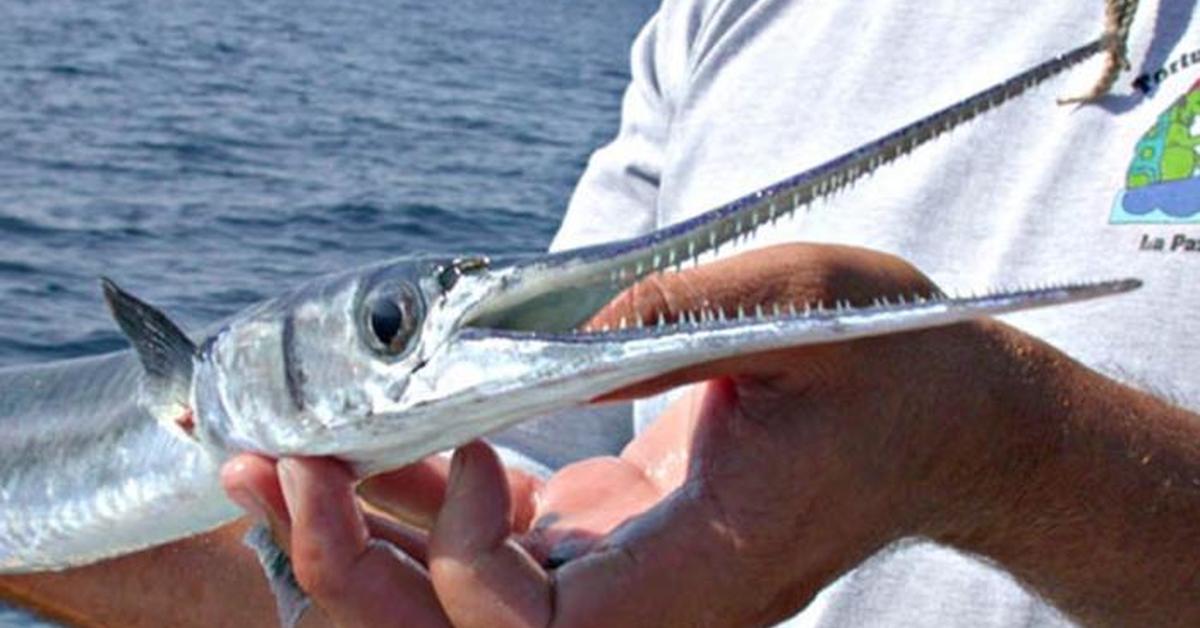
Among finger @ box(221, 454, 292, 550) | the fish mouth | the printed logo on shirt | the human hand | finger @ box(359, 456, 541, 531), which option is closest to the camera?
the fish mouth

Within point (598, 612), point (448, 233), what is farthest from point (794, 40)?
point (448, 233)

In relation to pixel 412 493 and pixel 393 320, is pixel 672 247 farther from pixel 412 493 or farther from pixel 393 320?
pixel 412 493

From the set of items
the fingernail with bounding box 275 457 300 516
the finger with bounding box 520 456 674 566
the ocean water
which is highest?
the fingernail with bounding box 275 457 300 516

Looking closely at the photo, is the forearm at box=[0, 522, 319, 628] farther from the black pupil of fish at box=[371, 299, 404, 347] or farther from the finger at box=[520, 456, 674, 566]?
the black pupil of fish at box=[371, 299, 404, 347]

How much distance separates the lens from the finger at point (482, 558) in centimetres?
192

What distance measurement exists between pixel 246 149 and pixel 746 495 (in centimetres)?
1493

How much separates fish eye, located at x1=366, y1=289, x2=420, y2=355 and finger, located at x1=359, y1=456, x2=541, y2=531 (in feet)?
0.76

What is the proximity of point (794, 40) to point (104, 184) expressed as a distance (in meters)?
11.5

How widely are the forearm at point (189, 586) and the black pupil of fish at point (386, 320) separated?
81 centimetres

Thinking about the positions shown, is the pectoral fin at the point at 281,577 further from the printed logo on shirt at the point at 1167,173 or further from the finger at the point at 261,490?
the printed logo on shirt at the point at 1167,173

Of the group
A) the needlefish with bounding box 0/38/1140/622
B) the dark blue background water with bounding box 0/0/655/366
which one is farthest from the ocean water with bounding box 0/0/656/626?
the needlefish with bounding box 0/38/1140/622

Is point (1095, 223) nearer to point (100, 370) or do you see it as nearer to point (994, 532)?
point (994, 532)

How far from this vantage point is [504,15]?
3400 centimetres

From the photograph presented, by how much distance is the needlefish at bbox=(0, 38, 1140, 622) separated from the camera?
167cm
